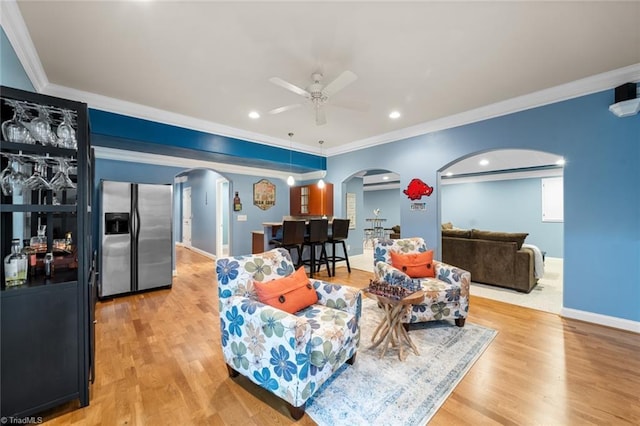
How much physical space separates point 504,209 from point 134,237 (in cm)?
939

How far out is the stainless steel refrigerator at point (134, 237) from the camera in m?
3.87

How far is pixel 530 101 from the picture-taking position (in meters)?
3.24

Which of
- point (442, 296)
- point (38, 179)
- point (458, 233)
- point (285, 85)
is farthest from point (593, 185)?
point (38, 179)

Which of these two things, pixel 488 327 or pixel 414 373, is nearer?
pixel 414 373

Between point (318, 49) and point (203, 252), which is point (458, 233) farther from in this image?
point (203, 252)

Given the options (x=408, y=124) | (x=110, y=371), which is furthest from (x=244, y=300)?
(x=408, y=124)

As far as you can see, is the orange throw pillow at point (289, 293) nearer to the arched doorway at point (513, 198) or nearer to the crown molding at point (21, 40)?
the crown molding at point (21, 40)

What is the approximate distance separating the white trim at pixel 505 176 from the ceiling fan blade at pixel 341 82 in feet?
15.3

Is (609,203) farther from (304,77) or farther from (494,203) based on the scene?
(494,203)

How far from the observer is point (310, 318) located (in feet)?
6.60

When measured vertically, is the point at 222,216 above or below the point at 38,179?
below

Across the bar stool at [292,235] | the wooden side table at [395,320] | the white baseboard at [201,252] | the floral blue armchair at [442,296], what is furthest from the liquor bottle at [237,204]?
the wooden side table at [395,320]

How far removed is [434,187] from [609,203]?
1.90 metres

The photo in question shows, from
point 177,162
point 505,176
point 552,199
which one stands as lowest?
point 552,199
